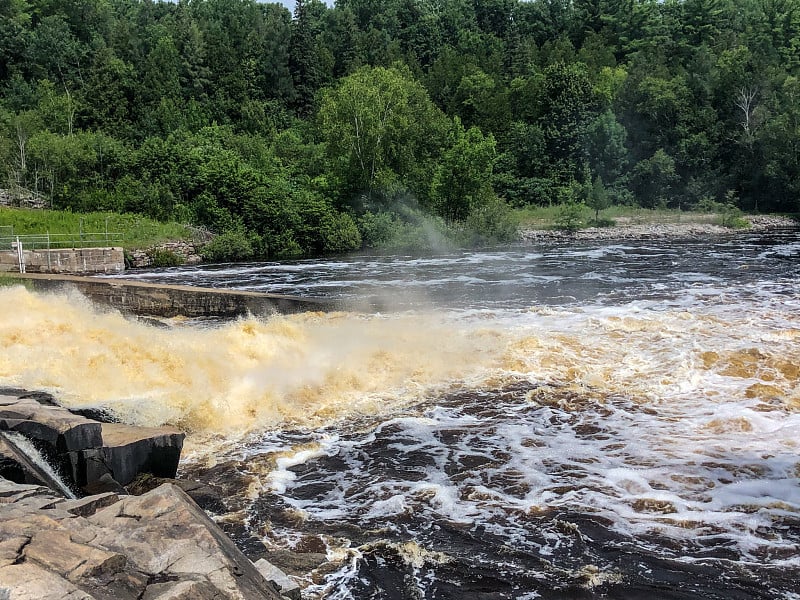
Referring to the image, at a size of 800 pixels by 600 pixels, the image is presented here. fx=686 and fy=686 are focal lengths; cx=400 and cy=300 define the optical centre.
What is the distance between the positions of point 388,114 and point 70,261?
73.1ft

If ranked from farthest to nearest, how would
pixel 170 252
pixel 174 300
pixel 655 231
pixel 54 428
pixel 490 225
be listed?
pixel 655 231 → pixel 490 225 → pixel 170 252 → pixel 174 300 → pixel 54 428

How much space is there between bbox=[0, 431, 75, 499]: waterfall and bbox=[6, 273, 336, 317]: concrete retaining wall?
9.98 m

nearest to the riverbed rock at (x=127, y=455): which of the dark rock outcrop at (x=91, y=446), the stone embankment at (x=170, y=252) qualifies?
the dark rock outcrop at (x=91, y=446)

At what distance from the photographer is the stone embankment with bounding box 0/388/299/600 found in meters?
4.07

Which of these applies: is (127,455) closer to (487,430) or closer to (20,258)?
(487,430)

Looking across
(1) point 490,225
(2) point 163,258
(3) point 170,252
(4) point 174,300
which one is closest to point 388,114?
(1) point 490,225

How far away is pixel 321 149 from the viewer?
54.0 metres

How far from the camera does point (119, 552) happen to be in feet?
14.9

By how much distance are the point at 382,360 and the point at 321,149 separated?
43386 millimetres

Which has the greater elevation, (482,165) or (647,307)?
(482,165)

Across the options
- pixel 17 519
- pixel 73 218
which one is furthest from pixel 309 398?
pixel 73 218

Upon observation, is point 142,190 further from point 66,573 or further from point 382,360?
point 66,573

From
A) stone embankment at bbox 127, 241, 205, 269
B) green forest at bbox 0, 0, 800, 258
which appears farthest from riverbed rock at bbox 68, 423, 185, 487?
green forest at bbox 0, 0, 800, 258

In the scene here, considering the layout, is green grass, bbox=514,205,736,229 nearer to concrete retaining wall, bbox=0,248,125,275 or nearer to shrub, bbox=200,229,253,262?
shrub, bbox=200,229,253,262
